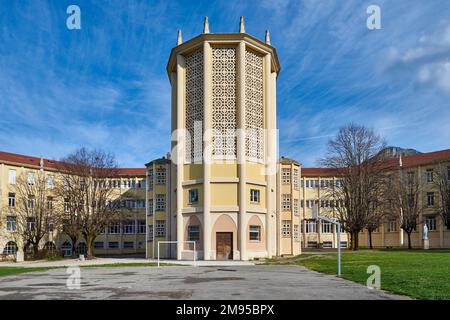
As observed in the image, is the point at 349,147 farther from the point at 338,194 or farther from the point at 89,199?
the point at 89,199

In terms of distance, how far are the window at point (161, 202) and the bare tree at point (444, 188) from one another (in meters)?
38.3

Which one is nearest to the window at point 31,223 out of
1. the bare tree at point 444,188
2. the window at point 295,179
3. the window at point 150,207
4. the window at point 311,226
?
the window at point 150,207

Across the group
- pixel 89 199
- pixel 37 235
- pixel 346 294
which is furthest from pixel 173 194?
pixel 346 294

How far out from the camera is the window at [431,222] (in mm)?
72113

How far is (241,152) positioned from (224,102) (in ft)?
18.2

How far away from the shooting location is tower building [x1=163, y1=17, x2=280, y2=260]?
150ft

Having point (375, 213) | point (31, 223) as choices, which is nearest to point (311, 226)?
point (375, 213)

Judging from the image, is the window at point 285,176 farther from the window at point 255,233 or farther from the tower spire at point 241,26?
the tower spire at point 241,26

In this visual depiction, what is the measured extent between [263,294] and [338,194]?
4766cm

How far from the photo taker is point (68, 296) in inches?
650

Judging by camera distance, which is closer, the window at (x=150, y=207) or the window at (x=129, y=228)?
the window at (x=150, y=207)

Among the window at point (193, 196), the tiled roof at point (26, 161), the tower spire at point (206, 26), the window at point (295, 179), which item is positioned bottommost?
the window at point (193, 196)

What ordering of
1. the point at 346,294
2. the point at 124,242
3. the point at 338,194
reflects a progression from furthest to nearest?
the point at 124,242 < the point at 338,194 < the point at 346,294

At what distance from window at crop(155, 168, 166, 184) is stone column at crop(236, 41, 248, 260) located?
1298 cm
